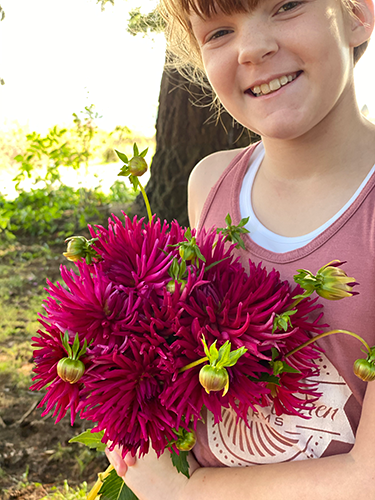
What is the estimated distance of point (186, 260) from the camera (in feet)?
2.69

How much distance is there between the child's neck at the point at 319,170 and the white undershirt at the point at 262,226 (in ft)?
0.06

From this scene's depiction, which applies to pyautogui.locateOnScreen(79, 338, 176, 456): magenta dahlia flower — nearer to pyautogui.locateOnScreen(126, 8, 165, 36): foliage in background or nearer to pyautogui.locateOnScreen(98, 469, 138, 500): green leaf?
pyautogui.locateOnScreen(98, 469, 138, 500): green leaf

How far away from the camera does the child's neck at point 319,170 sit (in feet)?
3.49

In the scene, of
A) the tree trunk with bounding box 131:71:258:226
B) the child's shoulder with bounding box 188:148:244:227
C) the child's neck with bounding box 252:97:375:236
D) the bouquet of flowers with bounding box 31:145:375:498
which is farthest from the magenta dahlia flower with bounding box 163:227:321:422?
the tree trunk with bounding box 131:71:258:226

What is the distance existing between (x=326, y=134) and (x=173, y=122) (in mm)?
1990

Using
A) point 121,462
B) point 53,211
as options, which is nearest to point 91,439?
point 121,462

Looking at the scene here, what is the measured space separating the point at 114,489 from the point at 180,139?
2214 mm

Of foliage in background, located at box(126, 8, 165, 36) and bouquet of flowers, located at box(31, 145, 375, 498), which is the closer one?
bouquet of flowers, located at box(31, 145, 375, 498)

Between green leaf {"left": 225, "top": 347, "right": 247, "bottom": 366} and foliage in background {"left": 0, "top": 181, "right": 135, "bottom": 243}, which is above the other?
foliage in background {"left": 0, "top": 181, "right": 135, "bottom": 243}

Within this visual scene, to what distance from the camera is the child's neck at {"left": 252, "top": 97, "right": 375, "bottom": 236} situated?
106 centimetres

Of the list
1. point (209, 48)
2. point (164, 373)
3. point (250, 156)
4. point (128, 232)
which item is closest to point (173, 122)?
point (250, 156)

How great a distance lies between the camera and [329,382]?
972 millimetres

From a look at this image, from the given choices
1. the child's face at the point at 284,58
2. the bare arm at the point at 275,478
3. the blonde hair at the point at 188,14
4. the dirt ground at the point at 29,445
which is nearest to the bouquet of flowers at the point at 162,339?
the bare arm at the point at 275,478

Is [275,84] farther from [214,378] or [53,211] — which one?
[53,211]
